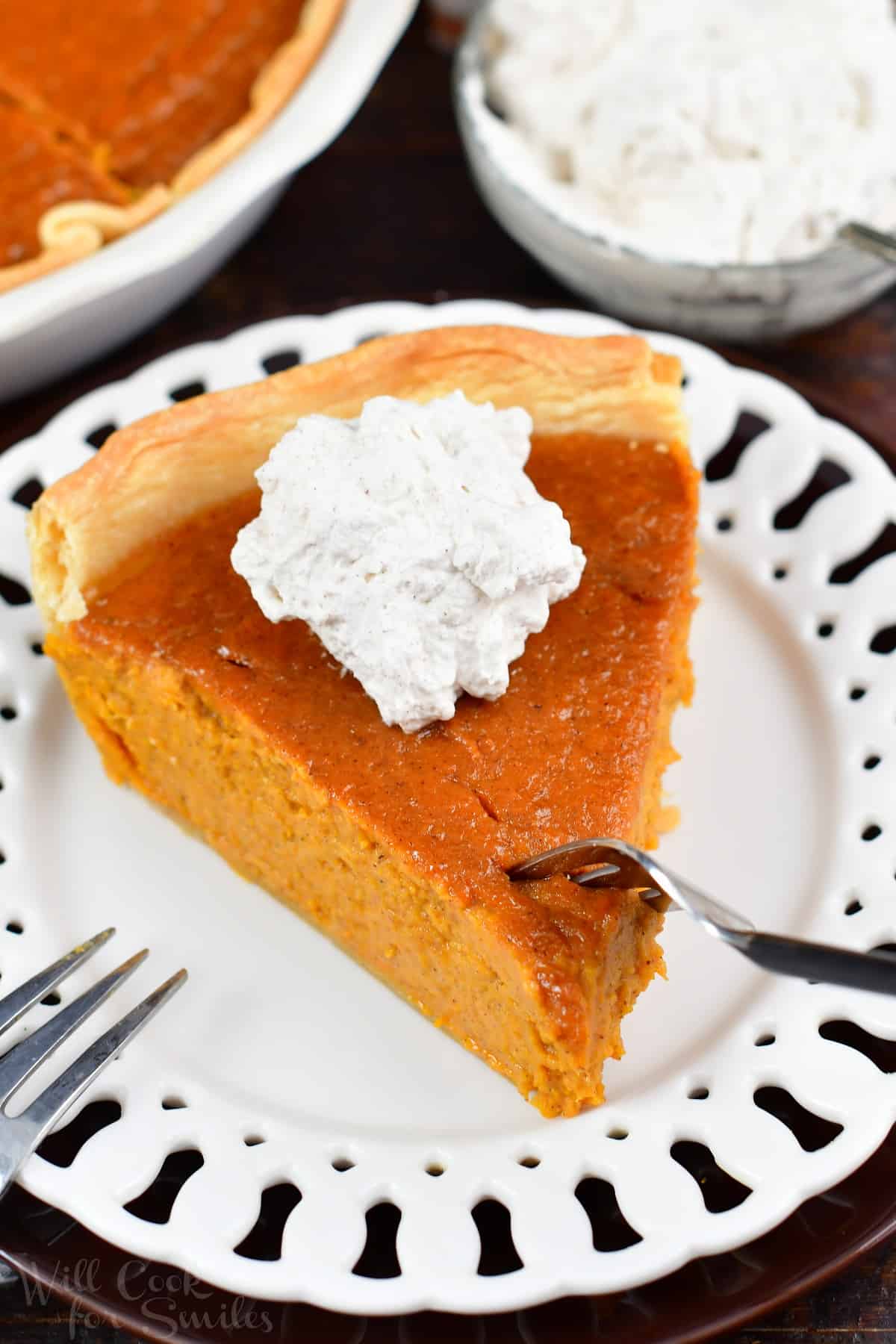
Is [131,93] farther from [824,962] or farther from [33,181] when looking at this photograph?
[824,962]

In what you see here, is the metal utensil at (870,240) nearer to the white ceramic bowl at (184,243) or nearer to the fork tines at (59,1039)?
the white ceramic bowl at (184,243)

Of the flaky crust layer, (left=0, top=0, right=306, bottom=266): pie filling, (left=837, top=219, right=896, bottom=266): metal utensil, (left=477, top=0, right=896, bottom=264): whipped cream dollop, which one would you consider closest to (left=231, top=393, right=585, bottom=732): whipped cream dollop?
the flaky crust layer

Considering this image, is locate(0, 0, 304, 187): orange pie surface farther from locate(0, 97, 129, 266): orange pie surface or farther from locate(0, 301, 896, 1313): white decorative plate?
locate(0, 301, 896, 1313): white decorative plate

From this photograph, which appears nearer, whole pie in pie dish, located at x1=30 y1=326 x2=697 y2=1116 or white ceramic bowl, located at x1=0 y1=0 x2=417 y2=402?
whole pie in pie dish, located at x1=30 y1=326 x2=697 y2=1116

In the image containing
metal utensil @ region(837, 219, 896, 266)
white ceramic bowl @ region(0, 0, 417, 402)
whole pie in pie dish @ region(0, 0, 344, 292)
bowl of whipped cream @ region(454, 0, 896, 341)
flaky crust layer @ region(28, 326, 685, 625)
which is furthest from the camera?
whole pie in pie dish @ region(0, 0, 344, 292)

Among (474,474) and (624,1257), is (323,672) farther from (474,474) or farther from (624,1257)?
(624,1257)

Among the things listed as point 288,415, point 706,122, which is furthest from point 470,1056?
point 706,122

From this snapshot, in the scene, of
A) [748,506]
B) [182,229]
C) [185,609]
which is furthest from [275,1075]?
[182,229]
